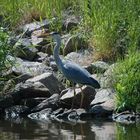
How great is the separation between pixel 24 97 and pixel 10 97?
29 cm

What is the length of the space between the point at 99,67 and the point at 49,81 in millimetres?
1115

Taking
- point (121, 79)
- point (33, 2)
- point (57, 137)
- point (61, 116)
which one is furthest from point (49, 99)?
point (33, 2)

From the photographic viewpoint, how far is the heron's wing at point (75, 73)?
11.8 m

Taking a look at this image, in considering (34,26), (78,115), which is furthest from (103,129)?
(34,26)

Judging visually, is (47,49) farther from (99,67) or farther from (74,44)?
(99,67)

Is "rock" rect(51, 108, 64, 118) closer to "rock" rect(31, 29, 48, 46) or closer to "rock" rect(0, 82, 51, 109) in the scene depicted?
"rock" rect(0, 82, 51, 109)

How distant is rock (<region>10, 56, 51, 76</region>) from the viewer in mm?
12633

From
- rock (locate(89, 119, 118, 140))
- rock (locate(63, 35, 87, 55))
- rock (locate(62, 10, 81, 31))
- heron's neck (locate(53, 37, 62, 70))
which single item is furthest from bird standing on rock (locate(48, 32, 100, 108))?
rock (locate(62, 10, 81, 31))

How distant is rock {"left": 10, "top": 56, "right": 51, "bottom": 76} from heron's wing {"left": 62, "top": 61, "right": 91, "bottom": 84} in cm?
101

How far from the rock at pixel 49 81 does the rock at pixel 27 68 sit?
0.35 metres

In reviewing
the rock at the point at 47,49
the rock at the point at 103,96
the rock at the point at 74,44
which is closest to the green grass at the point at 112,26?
the rock at the point at 74,44

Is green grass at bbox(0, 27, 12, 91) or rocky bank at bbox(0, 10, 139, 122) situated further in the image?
green grass at bbox(0, 27, 12, 91)

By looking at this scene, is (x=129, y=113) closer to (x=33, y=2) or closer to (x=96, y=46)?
(x=96, y=46)

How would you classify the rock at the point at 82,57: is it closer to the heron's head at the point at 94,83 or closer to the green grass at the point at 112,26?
the green grass at the point at 112,26
